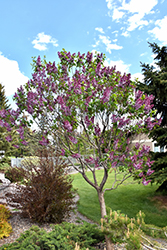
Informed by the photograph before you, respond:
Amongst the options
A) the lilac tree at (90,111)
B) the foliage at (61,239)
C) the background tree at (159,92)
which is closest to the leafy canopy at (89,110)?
the lilac tree at (90,111)

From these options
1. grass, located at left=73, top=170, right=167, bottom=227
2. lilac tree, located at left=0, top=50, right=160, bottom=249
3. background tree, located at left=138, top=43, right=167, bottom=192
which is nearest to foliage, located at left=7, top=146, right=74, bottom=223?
lilac tree, located at left=0, top=50, right=160, bottom=249

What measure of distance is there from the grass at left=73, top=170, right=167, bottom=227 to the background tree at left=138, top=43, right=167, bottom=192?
790 mm

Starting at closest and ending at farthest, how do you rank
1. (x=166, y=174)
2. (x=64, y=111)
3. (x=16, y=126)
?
(x=64, y=111) → (x=16, y=126) → (x=166, y=174)

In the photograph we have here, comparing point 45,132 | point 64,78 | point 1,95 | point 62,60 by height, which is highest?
point 1,95

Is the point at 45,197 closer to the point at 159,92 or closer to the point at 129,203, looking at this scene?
the point at 129,203

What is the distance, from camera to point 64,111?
3.11 metres

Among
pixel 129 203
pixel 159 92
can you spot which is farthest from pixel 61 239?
pixel 159 92

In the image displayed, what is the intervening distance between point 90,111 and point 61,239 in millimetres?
2111

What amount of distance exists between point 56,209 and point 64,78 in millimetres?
3043

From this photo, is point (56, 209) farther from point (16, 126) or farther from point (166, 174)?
point (166, 174)

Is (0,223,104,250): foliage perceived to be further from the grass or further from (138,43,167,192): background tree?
(138,43,167,192): background tree

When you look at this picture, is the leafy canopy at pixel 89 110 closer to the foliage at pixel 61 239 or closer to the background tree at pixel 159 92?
the foliage at pixel 61 239

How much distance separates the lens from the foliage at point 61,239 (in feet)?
8.73

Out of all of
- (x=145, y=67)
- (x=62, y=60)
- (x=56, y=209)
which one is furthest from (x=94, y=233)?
(x=145, y=67)
